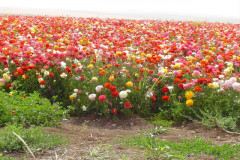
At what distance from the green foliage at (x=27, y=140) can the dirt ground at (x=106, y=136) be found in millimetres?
87

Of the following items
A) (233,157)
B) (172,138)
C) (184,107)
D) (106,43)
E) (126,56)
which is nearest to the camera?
(233,157)

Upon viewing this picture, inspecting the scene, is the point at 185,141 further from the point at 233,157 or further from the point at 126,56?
the point at 126,56

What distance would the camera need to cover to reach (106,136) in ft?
13.7

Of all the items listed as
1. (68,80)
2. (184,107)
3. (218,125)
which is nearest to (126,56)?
(68,80)

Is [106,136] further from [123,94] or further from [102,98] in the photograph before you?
[123,94]

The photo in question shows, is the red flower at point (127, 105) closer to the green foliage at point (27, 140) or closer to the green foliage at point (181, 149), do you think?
the green foliage at point (181, 149)

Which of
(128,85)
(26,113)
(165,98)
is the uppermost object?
(128,85)

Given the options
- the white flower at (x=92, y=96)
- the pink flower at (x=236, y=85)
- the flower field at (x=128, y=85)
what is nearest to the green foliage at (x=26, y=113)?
the flower field at (x=128, y=85)

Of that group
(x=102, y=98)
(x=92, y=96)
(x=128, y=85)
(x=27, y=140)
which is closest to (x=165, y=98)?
(x=128, y=85)

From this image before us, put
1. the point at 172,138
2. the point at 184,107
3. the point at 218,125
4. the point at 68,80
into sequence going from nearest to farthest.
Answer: the point at 172,138 < the point at 218,125 < the point at 184,107 < the point at 68,80

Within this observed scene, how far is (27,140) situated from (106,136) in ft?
3.37

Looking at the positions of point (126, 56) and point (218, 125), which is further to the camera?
point (126, 56)

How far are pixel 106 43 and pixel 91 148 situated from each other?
4902 mm

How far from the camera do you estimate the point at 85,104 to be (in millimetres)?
5348
